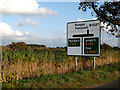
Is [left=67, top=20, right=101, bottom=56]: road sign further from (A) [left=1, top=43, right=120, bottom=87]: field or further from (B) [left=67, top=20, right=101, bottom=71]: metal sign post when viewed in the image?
(A) [left=1, top=43, right=120, bottom=87]: field

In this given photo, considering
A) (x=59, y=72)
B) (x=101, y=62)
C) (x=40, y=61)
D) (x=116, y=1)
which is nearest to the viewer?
(x=40, y=61)

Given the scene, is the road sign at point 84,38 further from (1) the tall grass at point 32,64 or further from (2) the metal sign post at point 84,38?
(1) the tall grass at point 32,64

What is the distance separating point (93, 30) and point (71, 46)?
2520mm

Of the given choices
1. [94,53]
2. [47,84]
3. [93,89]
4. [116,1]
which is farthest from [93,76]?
[116,1]

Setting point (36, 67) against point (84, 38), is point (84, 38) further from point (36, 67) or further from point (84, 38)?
point (36, 67)

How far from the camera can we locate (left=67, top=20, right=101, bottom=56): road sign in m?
15.5

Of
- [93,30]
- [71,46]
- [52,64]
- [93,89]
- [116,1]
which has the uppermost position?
[116,1]

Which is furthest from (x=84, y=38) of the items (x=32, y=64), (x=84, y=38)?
(x=32, y=64)

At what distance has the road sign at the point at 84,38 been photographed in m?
15.5

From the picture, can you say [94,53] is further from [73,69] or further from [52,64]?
[52,64]

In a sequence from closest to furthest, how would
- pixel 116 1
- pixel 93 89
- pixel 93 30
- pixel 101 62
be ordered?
pixel 93 89 < pixel 93 30 < pixel 101 62 < pixel 116 1

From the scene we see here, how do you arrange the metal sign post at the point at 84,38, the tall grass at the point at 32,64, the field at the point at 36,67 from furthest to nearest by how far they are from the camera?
the metal sign post at the point at 84,38 < the tall grass at the point at 32,64 < the field at the point at 36,67

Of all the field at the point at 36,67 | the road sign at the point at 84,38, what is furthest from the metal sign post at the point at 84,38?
the field at the point at 36,67

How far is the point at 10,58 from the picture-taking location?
11664mm
